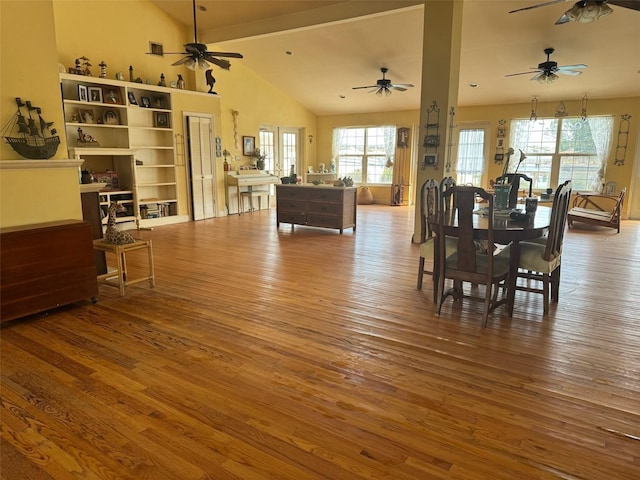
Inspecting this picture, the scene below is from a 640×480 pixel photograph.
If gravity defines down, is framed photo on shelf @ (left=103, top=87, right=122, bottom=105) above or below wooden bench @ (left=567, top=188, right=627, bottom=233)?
above

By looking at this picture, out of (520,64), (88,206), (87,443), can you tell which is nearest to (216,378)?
(87,443)

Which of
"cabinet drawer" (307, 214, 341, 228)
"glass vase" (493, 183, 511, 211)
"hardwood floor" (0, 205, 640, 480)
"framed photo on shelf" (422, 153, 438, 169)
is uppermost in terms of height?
"framed photo on shelf" (422, 153, 438, 169)

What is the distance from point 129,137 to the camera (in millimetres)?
7156

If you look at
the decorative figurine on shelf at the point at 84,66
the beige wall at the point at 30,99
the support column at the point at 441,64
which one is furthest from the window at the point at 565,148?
the beige wall at the point at 30,99

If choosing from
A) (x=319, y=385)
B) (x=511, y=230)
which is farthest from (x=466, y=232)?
(x=319, y=385)

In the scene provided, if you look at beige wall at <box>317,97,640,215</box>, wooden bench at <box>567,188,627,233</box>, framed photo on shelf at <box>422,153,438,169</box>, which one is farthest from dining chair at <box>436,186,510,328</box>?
wooden bench at <box>567,188,627,233</box>

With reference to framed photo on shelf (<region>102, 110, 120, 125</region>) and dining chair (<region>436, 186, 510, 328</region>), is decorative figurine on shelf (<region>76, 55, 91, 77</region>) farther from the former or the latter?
dining chair (<region>436, 186, 510, 328</region>)

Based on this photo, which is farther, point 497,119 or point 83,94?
point 497,119

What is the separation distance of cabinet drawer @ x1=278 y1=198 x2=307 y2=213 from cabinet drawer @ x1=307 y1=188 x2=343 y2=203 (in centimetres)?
19

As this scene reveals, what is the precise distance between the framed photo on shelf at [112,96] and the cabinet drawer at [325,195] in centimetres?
354

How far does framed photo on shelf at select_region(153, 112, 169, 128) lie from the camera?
25.3 feet

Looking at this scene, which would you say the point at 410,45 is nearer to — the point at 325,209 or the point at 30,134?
the point at 325,209

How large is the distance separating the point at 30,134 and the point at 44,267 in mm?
1069

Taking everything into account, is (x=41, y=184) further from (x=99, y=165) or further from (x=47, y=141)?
(x=99, y=165)
